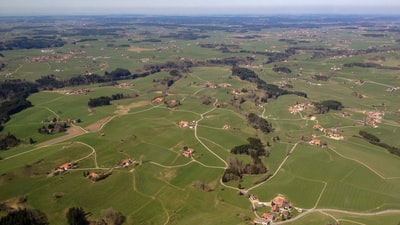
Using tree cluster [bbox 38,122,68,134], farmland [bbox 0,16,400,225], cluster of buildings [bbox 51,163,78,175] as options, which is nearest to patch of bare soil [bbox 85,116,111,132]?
farmland [bbox 0,16,400,225]

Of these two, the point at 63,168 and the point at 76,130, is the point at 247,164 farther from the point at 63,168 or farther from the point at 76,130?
the point at 76,130

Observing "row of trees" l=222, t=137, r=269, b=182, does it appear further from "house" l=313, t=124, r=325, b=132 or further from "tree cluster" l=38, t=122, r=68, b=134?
"tree cluster" l=38, t=122, r=68, b=134

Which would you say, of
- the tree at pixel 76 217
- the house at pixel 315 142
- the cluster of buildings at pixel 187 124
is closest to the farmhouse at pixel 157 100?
the cluster of buildings at pixel 187 124

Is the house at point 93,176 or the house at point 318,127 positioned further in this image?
the house at point 318,127

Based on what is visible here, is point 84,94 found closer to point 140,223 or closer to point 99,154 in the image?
point 99,154

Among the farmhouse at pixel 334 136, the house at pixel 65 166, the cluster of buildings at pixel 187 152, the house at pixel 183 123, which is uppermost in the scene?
the house at pixel 65 166

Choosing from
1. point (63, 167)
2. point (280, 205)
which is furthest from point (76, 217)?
point (280, 205)

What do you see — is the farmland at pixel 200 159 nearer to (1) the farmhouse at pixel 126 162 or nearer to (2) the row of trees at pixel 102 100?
(1) the farmhouse at pixel 126 162
